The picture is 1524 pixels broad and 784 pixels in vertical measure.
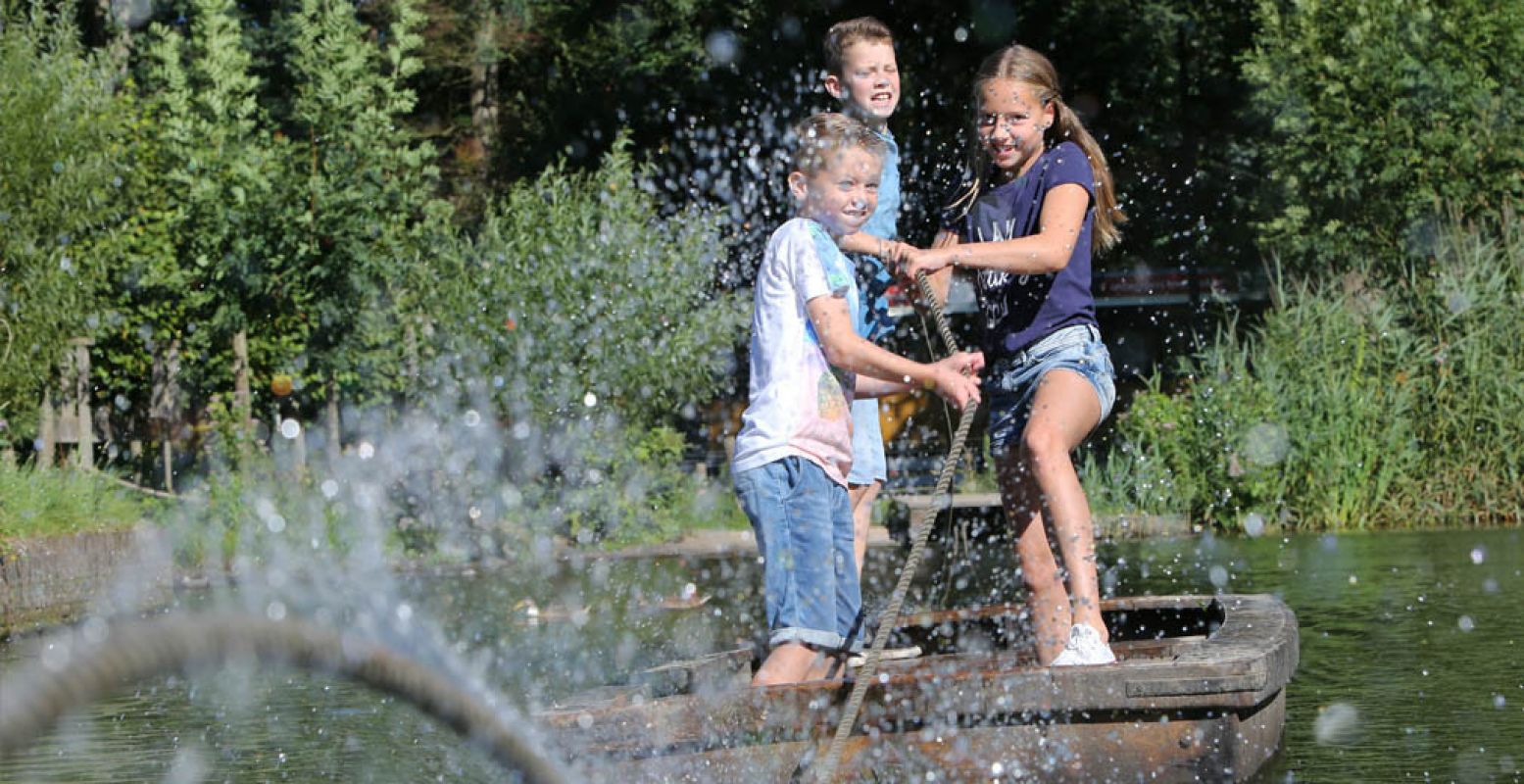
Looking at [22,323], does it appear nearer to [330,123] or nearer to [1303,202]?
[330,123]

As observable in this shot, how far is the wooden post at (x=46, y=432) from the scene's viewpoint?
13.5 meters

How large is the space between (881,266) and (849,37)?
0.68 m

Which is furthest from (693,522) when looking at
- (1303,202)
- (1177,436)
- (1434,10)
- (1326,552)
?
(1434,10)

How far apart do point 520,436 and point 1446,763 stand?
33.4 feet

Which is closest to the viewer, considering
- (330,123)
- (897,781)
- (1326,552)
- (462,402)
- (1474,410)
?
(897,781)

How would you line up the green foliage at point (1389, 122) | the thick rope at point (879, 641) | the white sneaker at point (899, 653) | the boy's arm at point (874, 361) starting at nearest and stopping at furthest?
the thick rope at point (879, 641) → the boy's arm at point (874, 361) → the white sneaker at point (899, 653) → the green foliage at point (1389, 122)

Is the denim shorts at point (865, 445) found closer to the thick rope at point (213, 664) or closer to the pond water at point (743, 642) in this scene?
the pond water at point (743, 642)

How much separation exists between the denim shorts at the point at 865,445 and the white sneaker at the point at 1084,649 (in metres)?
0.73

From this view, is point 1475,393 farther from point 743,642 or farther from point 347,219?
point 347,219

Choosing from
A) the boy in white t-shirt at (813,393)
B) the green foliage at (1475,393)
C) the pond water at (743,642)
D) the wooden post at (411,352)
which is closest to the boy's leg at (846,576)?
the boy in white t-shirt at (813,393)

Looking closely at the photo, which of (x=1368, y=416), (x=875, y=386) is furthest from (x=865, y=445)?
(x=1368, y=416)

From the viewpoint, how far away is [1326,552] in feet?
36.2

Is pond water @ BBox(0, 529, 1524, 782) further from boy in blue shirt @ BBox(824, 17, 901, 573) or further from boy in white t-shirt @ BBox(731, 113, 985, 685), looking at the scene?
boy in blue shirt @ BBox(824, 17, 901, 573)

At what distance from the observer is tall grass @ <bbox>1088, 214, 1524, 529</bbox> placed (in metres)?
13.2
